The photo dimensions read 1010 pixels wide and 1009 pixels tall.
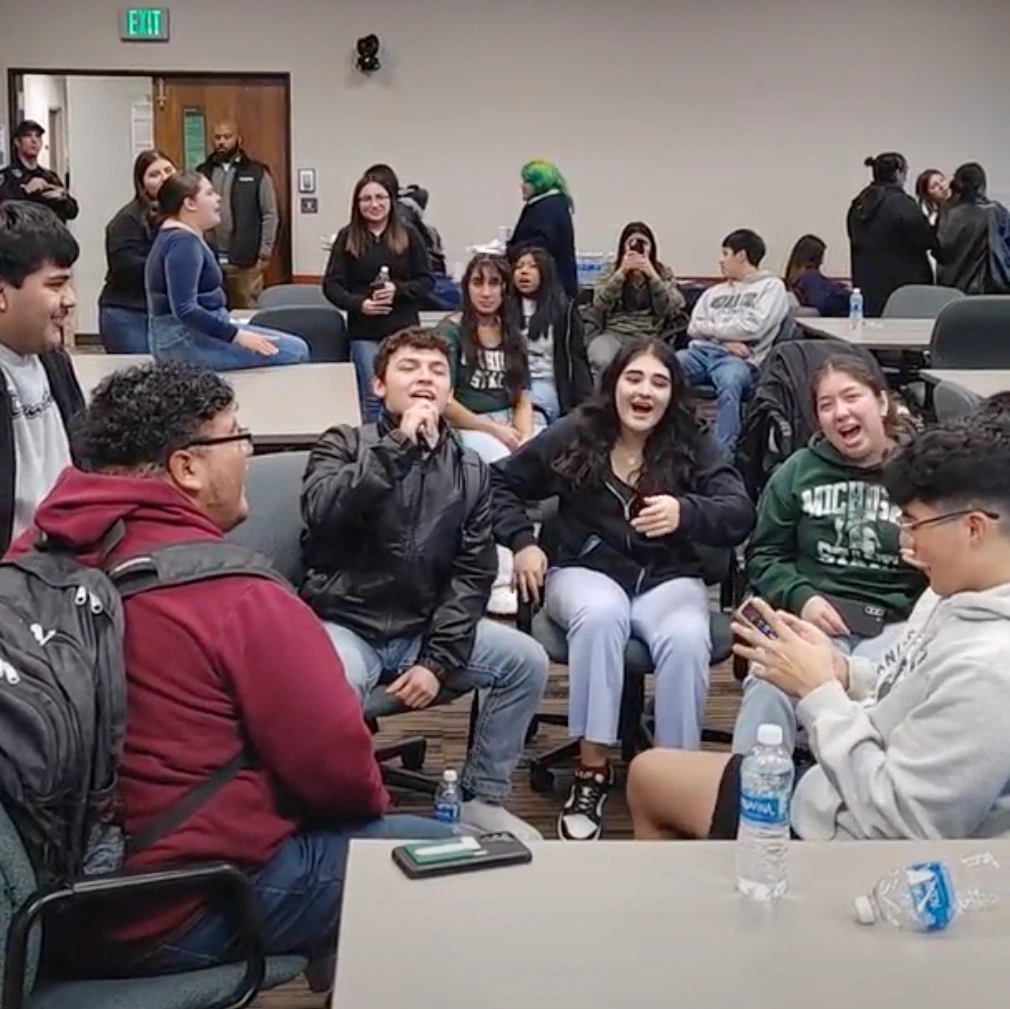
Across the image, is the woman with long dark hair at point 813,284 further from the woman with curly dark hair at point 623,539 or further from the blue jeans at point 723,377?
the woman with curly dark hair at point 623,539

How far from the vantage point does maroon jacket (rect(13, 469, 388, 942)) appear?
1.82 metres

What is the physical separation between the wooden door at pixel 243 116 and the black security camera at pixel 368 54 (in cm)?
55

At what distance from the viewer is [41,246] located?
100 inches

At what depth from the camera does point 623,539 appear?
3.40m

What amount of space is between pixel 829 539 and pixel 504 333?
6.43 feet

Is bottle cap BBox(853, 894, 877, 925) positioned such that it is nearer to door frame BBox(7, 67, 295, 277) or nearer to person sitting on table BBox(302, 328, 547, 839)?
person sitting on table BBox(302, 328, 547, 839)

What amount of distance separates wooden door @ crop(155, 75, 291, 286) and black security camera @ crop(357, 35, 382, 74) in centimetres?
55

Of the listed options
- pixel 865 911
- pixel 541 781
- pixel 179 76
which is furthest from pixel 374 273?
pixel 179 76

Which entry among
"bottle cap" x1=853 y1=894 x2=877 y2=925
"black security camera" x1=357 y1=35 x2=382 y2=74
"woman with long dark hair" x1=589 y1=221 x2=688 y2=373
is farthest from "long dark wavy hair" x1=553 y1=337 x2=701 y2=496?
"black security camera" x1=357 y1=35 x2=382 y2=74

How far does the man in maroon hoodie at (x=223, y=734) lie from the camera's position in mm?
1820

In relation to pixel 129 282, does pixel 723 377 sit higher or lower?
lower

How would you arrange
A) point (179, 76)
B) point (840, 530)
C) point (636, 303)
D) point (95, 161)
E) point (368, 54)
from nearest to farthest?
point (840, 530), point (636, 303), point (368, 54), point (179, 76), point (95, 161)

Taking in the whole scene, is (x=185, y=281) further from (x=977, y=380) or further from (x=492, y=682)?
(x=977, y=380)

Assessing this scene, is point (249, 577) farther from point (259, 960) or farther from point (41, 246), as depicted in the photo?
point (41, 246)
